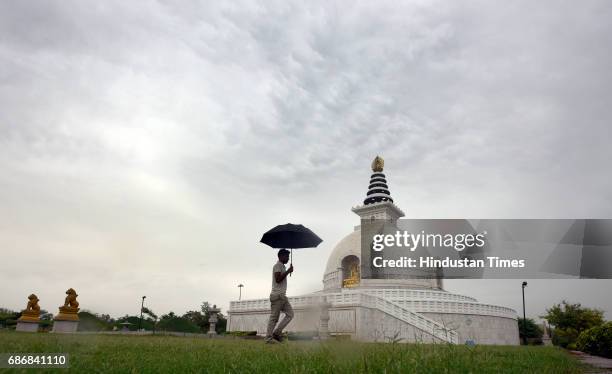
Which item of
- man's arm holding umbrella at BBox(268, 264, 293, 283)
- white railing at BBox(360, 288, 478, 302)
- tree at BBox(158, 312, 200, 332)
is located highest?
man's arm holding umbrella at BBox(268, 264, 293, 283)

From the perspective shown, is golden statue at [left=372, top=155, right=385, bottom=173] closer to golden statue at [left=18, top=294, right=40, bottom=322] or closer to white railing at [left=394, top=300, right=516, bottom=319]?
white railing at [left=394, top=300, right=516, bottom=319]

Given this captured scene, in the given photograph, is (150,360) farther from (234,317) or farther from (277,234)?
(234,317)

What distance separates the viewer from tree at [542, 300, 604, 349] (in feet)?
139

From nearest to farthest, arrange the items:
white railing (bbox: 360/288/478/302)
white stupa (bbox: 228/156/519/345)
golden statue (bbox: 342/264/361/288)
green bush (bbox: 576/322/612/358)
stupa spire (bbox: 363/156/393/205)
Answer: green bush (bbox: 576/322/612/358) → white stupa (bbox: 228/156/519/345) → white railing (bbox: 360/288/478/302) → golden statue (bbox: 342/264/361/288) → stupa spire (bbox: 363/156/393/205)

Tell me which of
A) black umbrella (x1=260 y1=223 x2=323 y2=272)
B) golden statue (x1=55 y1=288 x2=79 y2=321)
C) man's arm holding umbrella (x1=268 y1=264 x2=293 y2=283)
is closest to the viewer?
→ man's arm holding umbrella (x1=268 y1=264 x2=293 y2=283)

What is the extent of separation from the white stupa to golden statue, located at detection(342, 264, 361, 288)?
20 millimetres

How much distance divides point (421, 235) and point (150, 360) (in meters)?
38.5

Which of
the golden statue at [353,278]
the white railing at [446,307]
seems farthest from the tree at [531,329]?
the golden statue at [353,278]

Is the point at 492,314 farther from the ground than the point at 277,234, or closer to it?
closer to it

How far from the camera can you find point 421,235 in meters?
41.1

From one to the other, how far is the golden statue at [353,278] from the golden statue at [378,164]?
49.0 feet

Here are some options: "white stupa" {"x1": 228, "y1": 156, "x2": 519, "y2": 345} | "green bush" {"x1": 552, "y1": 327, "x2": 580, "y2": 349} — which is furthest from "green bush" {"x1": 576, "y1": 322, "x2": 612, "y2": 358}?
"green bush" {"x1": 552, "y1": 327, "x2": 580, "y2": 349}

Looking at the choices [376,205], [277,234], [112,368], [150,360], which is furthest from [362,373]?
[376,205]

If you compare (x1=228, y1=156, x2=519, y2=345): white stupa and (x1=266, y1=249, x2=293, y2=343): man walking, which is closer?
(x1=266, y1=249, x2=293, y2=343): man walking
